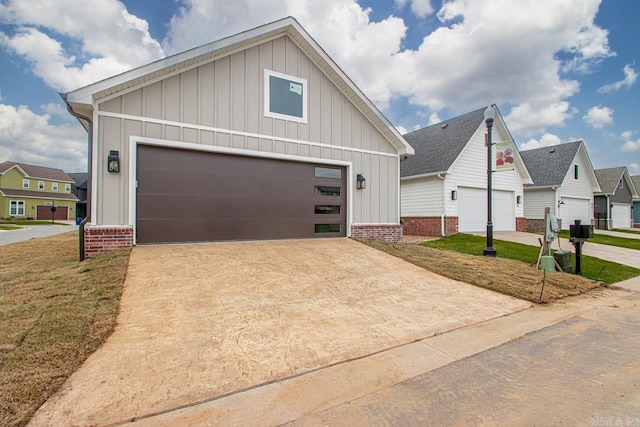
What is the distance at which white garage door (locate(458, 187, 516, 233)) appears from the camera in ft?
48.0

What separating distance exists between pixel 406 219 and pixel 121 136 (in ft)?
43.4

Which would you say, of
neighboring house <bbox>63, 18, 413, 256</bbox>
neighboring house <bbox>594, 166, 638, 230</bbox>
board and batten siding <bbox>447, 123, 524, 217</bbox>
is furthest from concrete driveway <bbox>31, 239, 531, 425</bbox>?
neighboring house <bbox>594, 166, 638, 230</bbox>

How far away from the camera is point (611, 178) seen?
25438mm

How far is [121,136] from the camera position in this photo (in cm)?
657

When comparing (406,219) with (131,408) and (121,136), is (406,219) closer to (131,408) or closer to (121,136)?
(121,136)

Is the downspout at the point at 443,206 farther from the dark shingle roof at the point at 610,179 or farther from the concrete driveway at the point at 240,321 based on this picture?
the dark shingle roof at the point at 610,179

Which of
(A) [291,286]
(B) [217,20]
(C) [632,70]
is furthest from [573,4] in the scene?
(A) [291,286]

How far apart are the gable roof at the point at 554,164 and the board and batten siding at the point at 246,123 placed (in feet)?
49.7

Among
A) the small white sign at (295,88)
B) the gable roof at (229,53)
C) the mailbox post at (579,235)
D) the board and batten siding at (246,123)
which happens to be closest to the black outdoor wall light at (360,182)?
the board and batten siding at (246,123)

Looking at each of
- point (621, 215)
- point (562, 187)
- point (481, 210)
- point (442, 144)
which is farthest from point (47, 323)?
point (621, 215)

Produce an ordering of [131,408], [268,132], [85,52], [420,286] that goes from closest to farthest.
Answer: [131,408] < [420,286] < [268,132] < [85,52]

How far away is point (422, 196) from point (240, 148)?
10.5 meters

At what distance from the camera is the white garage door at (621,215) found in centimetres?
2469

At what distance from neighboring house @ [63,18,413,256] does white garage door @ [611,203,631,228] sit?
86.5 feet
